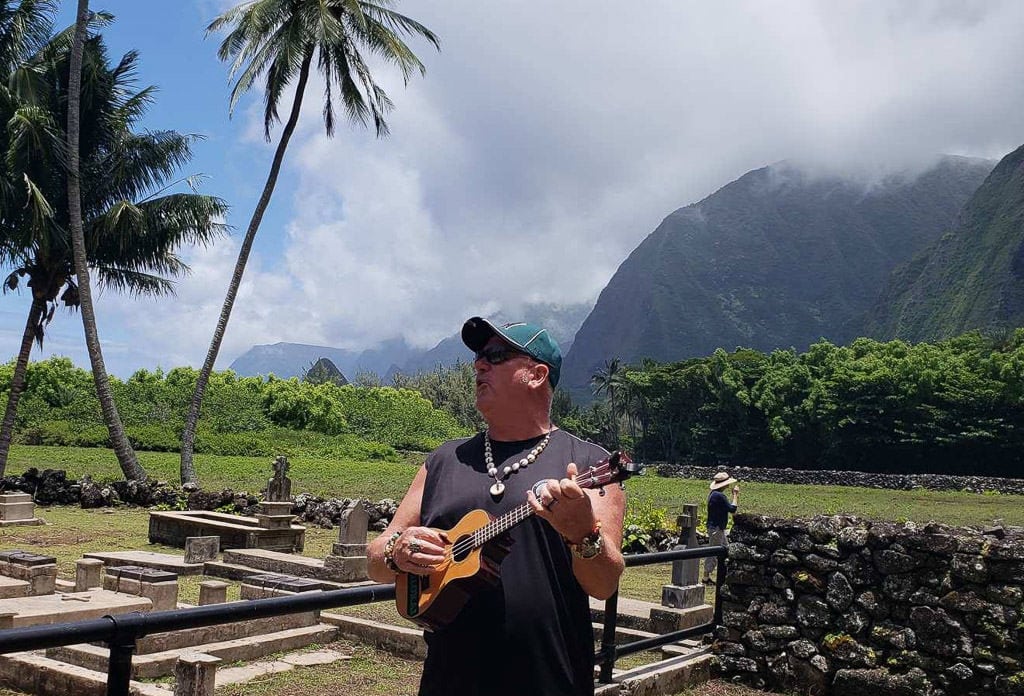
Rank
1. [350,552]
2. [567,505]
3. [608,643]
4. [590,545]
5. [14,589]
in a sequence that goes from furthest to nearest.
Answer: [350,552] → [14,589] → [608,643] → [590,545] → [567,505]

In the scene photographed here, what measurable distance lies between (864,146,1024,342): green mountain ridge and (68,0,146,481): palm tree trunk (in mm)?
87474

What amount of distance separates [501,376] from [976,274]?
393 ft

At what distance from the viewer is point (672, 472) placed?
159ft

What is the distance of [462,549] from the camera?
94.3 inches

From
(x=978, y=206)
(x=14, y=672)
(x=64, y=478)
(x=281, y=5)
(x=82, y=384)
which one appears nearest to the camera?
(x=14, y=672)

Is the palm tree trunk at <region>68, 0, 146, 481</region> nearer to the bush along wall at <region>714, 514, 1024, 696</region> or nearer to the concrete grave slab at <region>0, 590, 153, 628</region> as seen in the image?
the concrete grave slab at <region>0, 590, 153, 628</region>

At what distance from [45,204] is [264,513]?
11.0 meters

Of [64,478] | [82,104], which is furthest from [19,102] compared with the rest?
[64,478]

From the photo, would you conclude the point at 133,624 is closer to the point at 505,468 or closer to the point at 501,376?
the point at 505,468

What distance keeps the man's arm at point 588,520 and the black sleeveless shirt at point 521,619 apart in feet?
0.31

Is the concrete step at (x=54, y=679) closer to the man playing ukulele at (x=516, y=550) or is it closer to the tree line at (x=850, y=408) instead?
the man playing ukulele at (x=516, y=550)

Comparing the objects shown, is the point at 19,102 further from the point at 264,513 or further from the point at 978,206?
the point at 978,206

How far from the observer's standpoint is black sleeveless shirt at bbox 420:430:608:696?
243 centimetres

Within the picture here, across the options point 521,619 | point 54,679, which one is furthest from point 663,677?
point 521,619
